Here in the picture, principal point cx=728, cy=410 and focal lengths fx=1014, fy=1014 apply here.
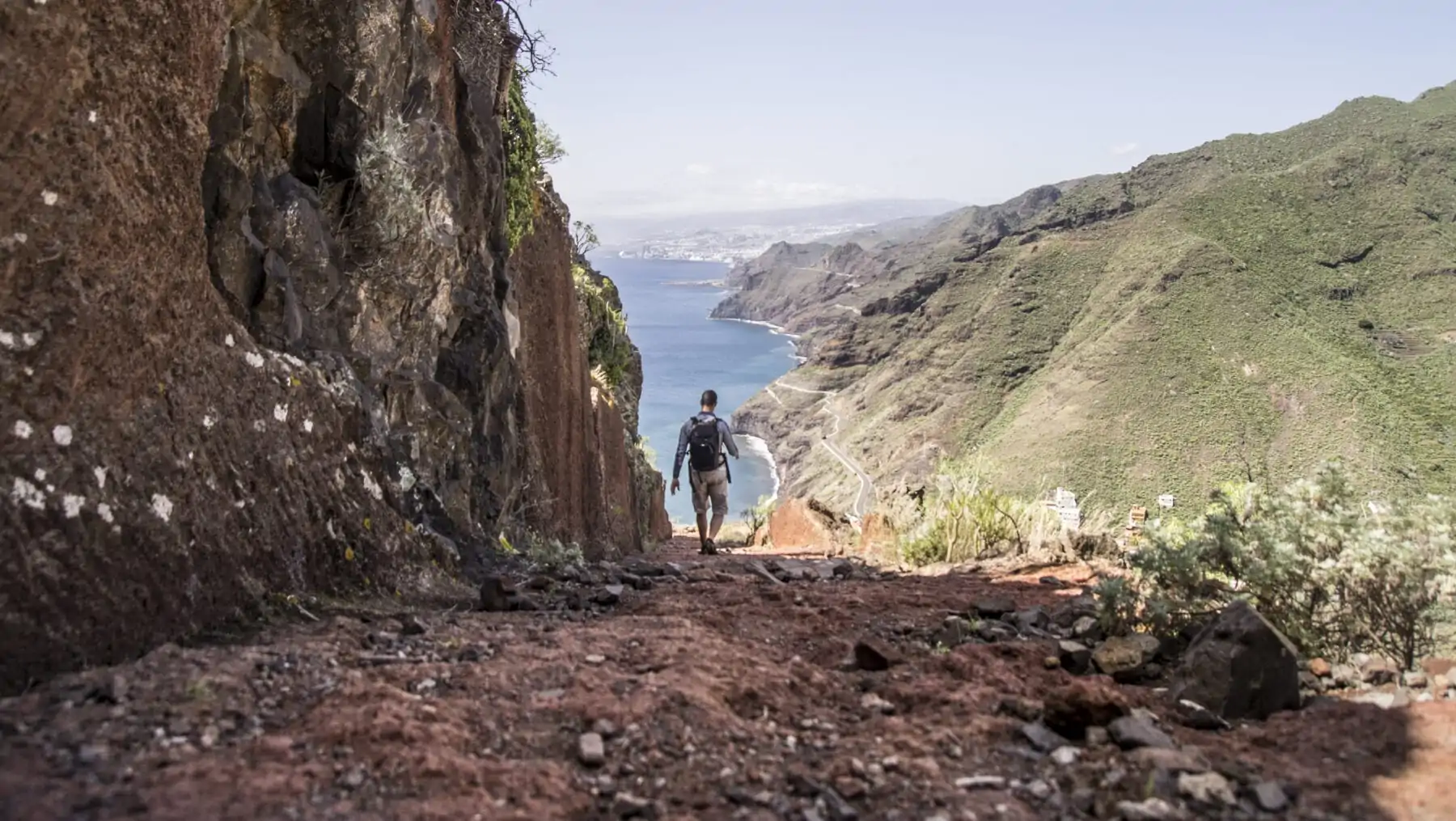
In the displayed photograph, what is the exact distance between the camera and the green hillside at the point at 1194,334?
70688mm

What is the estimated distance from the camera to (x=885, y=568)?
26.4ft

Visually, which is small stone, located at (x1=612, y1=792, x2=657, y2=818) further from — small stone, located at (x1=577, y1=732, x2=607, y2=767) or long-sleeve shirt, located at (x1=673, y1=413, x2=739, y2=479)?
long-sleeve shirt, located at (x1=673, y1=413, x2=739, y2=479)

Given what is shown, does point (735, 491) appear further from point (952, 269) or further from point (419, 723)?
point (419, 723)

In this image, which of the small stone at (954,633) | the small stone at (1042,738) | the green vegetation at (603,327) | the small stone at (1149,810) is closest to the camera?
the small stone at (1149,810)

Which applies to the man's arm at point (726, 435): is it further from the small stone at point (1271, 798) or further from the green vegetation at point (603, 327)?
the small stone at point (1271, 798)

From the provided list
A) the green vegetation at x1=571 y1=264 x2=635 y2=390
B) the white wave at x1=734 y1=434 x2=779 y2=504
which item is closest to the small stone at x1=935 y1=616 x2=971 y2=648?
the green vegetation at x1=571 y1=264 x2=635 y2=390

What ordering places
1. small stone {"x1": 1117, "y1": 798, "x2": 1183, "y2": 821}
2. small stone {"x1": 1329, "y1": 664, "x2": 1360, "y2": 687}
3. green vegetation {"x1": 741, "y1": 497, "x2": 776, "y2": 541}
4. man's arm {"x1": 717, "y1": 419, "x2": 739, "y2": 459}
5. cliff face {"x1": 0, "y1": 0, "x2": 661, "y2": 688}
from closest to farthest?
small stone {"x1": 1117, "y1": 798, "x2": 1183, "y2": 821} < cliff face {"x1": 0, "y1": 0, "x2": 661, "y2": 688} < small stone {"x1": 1329, "y1": 664, "x2": 1360, "y2": 687} < man's arm {"x1": 717, "y1": 419, "x2": 739, "y2": 459} < green vegetation {"x1": 741, "y1": 497, "x2": 776, "y2": 541}

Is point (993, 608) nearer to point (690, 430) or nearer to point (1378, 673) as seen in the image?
point (1378, 673)

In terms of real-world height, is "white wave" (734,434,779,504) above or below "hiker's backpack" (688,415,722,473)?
below

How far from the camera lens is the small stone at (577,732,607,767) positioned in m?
2.59

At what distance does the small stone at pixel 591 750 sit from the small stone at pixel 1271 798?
160cm

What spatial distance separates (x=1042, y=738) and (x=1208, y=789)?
1.64 ft

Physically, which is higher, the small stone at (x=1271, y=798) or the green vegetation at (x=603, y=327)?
the green vegetation at (x=603, y=327)

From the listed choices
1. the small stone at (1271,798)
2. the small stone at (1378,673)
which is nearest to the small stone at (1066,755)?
the small stone at (1271,798)
